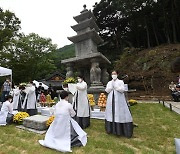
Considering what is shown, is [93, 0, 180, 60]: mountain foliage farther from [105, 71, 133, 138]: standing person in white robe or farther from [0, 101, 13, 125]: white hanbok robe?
[0, 101, 13, 125]: white hanbok robe

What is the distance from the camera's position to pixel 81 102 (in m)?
6.46

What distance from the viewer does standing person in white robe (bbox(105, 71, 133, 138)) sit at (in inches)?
207

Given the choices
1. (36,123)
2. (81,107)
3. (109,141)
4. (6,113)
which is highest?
(81,107)

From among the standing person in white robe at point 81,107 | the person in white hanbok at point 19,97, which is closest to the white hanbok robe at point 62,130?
the standing person in white robe at point 81,107

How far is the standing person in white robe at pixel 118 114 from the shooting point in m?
5.26

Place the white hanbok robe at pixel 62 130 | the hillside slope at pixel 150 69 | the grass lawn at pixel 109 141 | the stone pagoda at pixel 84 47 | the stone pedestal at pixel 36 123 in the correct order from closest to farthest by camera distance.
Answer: the grass lawn at pixel 109 141 < the white hanbok robe at pixel 62 130 < the stone pedestal at pixel 36 123 < the stone pagoda at pixel 84 47 < the hillside slope at pixel 150 69

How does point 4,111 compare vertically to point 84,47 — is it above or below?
below

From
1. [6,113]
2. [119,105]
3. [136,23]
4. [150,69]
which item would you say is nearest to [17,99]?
[6,113]

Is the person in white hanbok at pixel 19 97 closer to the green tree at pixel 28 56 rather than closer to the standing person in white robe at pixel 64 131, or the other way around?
the standing person in white robe at pixel 64 131

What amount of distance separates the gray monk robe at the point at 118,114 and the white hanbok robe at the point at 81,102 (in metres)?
1.12

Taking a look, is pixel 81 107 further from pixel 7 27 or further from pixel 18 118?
pixel 7 27

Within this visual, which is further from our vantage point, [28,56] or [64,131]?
[28,56]

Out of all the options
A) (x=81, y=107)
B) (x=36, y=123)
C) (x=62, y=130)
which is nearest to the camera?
(x=62, y=130)

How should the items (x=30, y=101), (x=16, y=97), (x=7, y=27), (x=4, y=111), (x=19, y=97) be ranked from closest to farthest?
(x=4, y=111) < (x=30, y=101) < (x=19, y=97) < (x=16, y=97) < (x=7, y=27)
